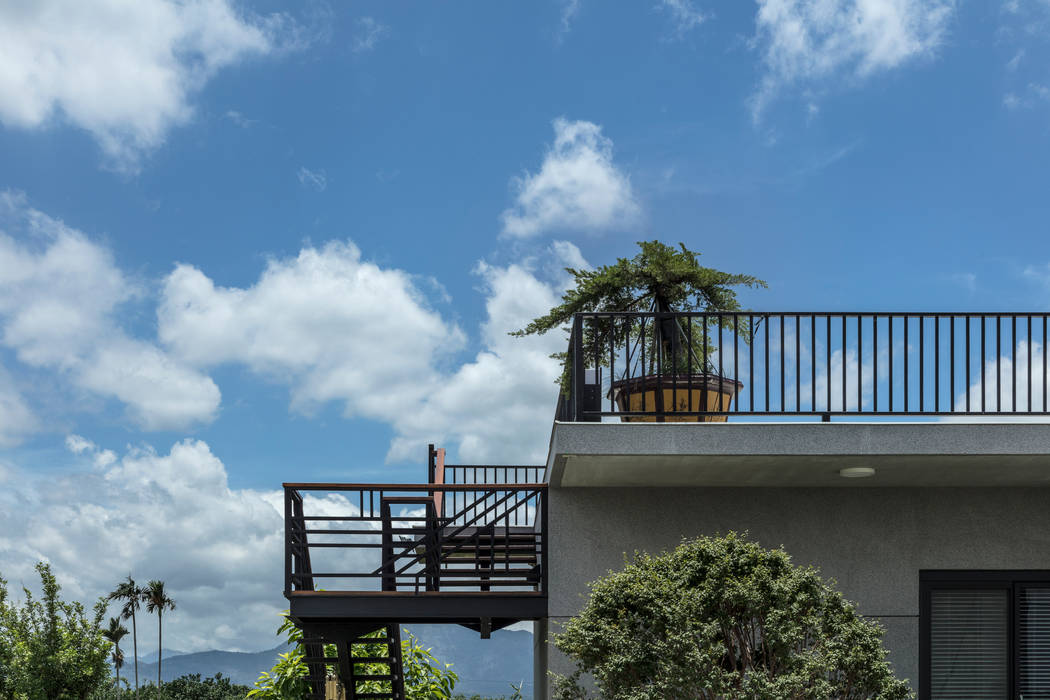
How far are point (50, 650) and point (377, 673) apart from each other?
4.09m

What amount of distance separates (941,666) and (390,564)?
493 cm

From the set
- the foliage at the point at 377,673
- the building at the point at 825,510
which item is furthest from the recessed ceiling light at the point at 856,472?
the foliage at the point at 377,673

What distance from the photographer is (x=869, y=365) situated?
8.58 metres

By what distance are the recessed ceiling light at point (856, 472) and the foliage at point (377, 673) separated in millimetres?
7357

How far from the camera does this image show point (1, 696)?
1234 cm

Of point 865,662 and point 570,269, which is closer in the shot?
point 865,662

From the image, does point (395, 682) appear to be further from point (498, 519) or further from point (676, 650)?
point (676, 650)

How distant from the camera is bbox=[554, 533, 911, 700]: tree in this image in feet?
23.1

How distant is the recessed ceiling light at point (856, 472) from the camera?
8477 millimetres

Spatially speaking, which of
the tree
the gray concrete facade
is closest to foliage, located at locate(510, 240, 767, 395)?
the gray concrete facade

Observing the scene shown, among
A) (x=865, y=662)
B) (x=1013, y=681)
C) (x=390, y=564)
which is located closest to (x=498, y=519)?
(x=390, y=564)

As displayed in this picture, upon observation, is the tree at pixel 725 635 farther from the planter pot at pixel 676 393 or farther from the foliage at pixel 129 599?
the foliage at pixel 129 599

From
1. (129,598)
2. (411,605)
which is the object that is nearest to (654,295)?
(411,605)

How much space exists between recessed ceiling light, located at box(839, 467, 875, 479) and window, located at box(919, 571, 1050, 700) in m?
1.28
